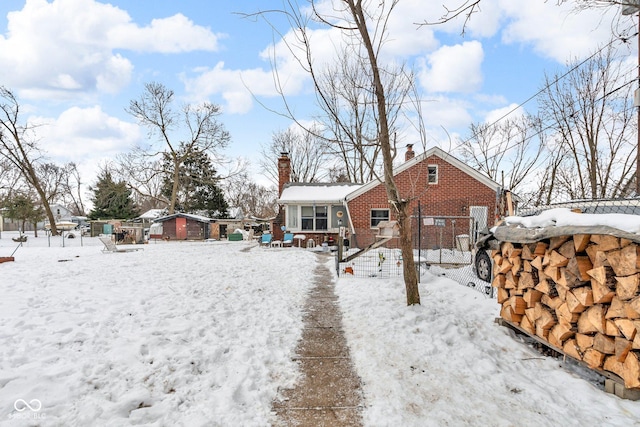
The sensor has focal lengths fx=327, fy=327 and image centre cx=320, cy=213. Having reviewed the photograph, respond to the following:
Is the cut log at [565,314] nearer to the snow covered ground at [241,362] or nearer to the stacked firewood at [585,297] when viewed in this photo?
the stacked firewood at [585,297]

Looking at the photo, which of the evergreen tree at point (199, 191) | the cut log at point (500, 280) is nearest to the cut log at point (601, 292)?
the cut log at point (500, 280)

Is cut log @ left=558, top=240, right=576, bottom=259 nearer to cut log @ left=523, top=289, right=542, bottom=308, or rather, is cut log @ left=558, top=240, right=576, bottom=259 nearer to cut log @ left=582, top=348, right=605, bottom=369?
cut log @ left=523, top=289, right=542, bottom=308

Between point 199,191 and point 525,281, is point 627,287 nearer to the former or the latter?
point 525,281

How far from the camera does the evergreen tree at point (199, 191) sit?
33531 mm

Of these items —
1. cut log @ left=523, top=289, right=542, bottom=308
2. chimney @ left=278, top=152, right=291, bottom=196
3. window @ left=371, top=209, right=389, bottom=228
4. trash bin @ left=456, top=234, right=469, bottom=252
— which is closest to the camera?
cut log @ left=523, top=289, right=542, bottom=308

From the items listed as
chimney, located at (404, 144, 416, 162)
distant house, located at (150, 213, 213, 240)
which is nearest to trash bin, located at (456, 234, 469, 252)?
chimney, located at (404, 144, 416, 162)

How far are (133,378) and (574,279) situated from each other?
15.4 ft

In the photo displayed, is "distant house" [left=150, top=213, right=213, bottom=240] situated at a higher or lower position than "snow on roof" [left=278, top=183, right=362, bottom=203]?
lower

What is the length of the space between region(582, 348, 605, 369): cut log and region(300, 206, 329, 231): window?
590 inches

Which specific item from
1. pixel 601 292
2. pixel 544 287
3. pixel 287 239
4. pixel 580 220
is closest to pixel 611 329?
pixel 601 292

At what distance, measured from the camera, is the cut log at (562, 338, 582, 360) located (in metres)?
3.46

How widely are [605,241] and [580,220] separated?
301 mm

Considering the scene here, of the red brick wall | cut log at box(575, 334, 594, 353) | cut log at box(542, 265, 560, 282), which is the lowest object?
cut log at box(575, 334, 594, 353)

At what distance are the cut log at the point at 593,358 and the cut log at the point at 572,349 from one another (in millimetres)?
68
